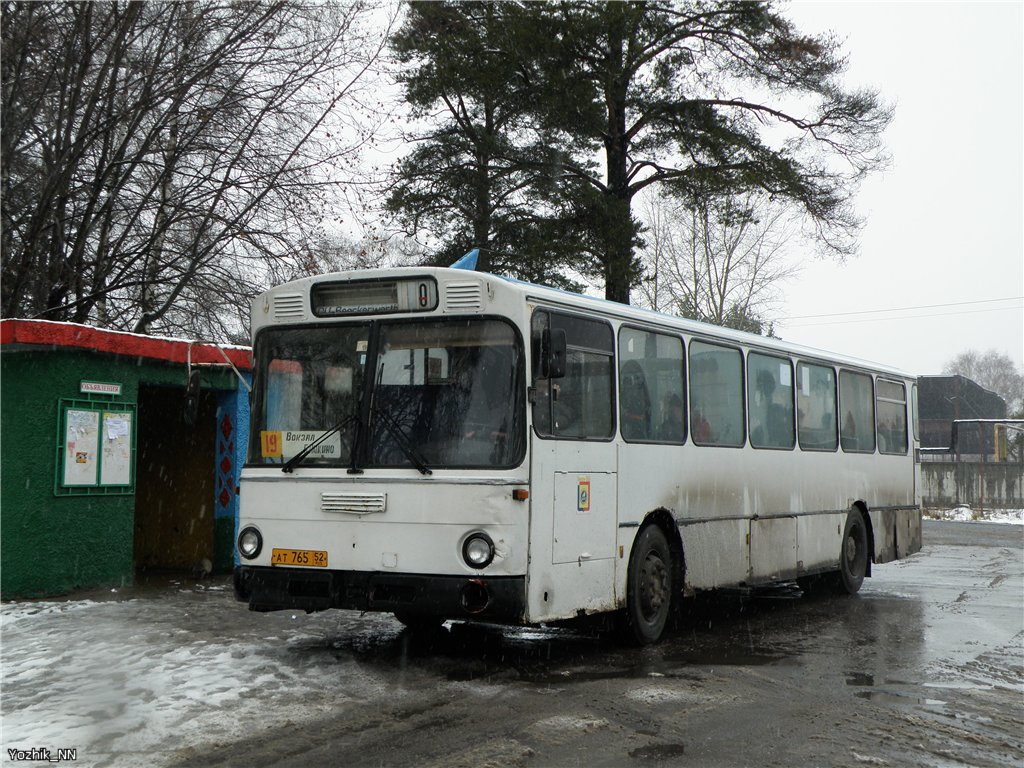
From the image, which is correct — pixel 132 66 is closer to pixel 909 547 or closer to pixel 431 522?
pixel 431 522

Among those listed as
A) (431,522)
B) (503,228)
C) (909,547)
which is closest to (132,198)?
(503,228)

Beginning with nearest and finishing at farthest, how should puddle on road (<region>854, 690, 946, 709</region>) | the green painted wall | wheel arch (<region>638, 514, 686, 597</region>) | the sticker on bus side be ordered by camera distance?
puddle on road (<region>854, 690, 946, 709</region>) < the sticker on bus side < wheel arch (<region>638, 514, 686, 597</region>) < the green painted wall

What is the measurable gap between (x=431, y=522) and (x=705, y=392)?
402cm

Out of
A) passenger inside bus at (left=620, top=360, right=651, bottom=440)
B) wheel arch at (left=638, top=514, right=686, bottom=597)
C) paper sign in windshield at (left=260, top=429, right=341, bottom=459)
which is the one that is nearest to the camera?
paper sign in windshield at (left=260, top=429, right=341, bottom=459)

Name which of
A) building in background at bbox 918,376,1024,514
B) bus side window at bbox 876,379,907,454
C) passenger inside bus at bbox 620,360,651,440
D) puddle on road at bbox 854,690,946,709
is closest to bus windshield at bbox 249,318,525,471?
passenger inside bus at bbox 620,360,651,440

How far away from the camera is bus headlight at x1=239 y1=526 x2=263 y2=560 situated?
8.83m

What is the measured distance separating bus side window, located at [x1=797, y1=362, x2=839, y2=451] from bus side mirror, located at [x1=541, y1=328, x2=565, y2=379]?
590 cm

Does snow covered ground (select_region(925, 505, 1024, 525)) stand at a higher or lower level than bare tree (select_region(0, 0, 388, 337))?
lower

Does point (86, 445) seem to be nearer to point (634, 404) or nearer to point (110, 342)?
point (110, 342)

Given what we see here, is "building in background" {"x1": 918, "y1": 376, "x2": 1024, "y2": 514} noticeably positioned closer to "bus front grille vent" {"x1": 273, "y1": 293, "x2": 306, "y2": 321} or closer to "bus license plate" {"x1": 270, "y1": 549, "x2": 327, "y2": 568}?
"bus front grille vent" {"x1": 273, "y1": 293, "x2": 306, "y2": 321}

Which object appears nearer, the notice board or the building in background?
the notice board

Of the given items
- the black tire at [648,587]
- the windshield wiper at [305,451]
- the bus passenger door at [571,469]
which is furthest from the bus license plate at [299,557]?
the black tire at [648,587]

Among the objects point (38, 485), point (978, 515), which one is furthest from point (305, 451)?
point (978, 515)

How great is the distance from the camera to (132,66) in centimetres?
A: 1502
